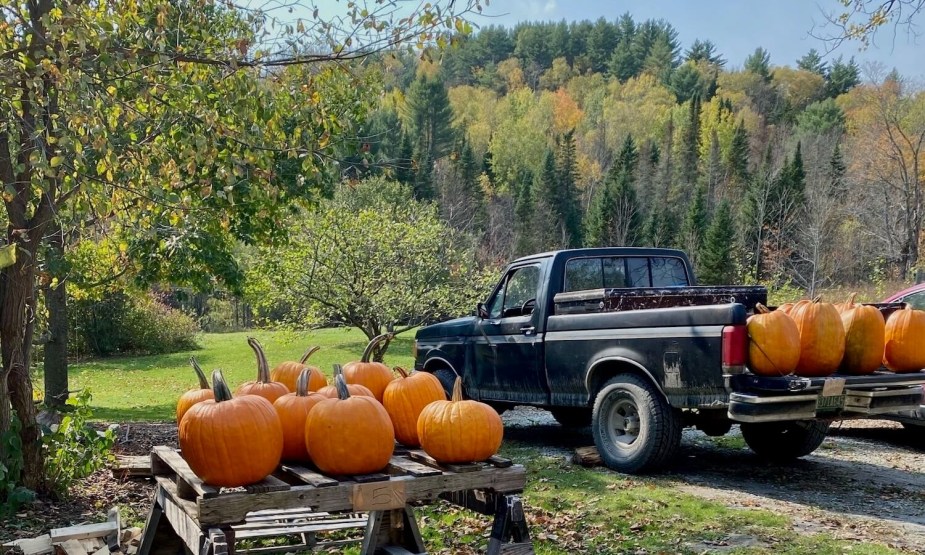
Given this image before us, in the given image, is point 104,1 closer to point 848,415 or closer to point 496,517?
point 496,517

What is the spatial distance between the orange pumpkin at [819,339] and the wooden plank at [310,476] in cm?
457

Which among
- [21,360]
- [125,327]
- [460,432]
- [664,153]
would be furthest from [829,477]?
[664,153]

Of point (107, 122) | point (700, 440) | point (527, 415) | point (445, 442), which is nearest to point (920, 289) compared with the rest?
point (700, 440)

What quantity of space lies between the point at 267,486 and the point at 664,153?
80.9 m

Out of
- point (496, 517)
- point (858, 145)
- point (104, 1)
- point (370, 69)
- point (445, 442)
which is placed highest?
point (858, 145)

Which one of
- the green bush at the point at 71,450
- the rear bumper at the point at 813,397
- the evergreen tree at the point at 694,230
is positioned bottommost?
the green bush at the point at 71,450

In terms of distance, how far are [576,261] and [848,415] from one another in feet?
10.6

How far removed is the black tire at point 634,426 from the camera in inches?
285

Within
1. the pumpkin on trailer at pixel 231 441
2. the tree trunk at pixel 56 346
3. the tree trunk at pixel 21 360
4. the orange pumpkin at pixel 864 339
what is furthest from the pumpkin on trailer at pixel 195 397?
the tree trunk at pixel 56 346

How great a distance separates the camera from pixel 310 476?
3.63 metres

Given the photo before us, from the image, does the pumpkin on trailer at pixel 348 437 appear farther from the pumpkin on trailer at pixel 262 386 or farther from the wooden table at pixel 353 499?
the pumpkin on trailer at pixel 262 386

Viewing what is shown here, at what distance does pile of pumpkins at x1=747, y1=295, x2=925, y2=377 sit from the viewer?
6.50m

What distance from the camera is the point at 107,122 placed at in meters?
5.43

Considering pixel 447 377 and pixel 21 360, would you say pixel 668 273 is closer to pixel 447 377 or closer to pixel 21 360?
pixel 447 377
